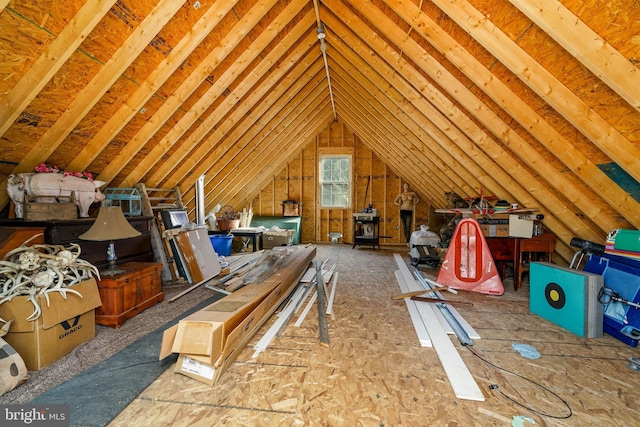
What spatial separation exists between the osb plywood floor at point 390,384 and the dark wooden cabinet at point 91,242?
6.52ft

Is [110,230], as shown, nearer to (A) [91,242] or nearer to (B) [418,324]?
(A) [91,242]

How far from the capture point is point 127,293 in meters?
2.58

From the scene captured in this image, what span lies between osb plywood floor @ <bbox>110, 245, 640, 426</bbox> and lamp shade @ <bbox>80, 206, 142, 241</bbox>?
152cm

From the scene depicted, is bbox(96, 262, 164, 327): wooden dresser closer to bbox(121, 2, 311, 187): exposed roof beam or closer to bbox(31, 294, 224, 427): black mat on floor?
bbox(31, 294, 224, 427): black mat on floor

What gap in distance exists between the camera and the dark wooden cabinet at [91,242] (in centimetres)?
258

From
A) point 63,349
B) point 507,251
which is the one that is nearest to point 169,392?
point 63,349

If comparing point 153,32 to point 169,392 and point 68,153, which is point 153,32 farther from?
point 169,392

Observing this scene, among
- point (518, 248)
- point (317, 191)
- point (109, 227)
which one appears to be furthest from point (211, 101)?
point (317, 191)

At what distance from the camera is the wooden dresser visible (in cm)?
244

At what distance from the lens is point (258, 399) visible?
1548mm

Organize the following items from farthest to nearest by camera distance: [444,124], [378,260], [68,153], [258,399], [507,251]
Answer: [378,260] < [507,251] < [444,124] < [68,153] < [258,399]

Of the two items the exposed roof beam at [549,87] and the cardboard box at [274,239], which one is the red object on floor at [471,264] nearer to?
the exposed roof beam at [549,87]

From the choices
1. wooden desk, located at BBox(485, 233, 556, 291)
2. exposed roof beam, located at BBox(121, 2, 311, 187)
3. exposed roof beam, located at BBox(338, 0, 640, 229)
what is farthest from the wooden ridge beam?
wooden desk, located at BBox(485, 233, 556, 291)

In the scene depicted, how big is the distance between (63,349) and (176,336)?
1.01 m
